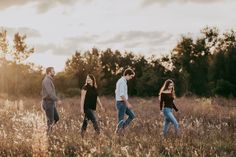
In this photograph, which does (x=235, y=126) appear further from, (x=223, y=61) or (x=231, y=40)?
(x=231, y=40)

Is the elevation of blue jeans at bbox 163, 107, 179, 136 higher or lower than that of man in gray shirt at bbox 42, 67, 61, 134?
lower

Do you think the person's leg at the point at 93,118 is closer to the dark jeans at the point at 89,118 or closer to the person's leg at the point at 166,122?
the dark jeans at the point at 89,118

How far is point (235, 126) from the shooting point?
1333 cm

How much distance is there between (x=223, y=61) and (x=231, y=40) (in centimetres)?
988

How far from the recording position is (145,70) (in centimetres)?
5609

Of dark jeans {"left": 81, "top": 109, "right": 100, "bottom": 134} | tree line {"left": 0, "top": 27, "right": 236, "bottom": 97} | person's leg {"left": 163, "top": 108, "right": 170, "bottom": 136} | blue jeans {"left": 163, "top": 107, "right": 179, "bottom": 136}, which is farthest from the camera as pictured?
tree line {"left": 0, "top": 27, "right": 236, "bottom": 97}

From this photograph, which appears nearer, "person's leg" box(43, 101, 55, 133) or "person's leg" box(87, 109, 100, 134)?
"person's leg" box(87, 109, 100, 134)

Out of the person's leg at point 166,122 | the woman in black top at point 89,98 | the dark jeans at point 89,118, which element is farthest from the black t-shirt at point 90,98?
the person's leg at point 166,122

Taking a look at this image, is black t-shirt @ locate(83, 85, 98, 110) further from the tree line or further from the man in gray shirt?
the tree line

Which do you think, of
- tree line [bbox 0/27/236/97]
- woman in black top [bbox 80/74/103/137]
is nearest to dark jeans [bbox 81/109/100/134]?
woman in black top [bbox 80/74/103/137]

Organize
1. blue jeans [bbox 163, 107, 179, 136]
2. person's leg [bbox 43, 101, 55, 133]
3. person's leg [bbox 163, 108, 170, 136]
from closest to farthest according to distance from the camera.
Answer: person's leg [bbox 43, 101, 55, 133]
blue jeans [bbox 163, 107, 179, 136]
person's leg [bbox 163, 108, 170, 136]

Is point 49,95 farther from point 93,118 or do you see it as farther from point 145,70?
point 145,70

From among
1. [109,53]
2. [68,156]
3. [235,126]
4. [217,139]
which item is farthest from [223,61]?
[68,156]

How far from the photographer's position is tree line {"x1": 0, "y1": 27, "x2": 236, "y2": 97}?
4244 centimetres
